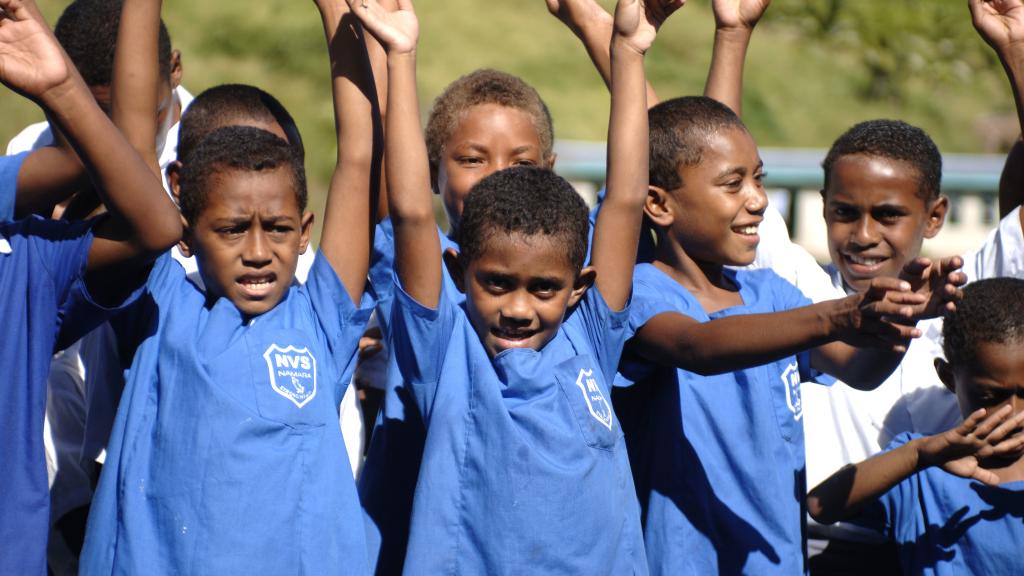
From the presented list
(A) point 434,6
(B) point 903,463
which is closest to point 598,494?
(B) point 903,463

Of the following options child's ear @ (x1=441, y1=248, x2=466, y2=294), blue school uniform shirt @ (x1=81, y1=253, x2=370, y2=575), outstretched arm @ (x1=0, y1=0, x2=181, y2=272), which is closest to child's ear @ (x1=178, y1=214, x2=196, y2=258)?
blue school uniform shirt @ (x1=81, y1=253, x2=370, y2=575)

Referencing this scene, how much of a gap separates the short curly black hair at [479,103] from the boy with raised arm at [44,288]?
100cm

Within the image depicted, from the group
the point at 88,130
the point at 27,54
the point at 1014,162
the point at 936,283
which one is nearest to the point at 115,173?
the point at 88,130

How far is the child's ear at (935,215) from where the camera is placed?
390cm

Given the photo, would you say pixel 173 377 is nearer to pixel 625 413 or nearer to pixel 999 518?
pixel 625 413

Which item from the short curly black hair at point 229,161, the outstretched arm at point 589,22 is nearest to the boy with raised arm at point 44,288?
the short curly black hair at point 229,161

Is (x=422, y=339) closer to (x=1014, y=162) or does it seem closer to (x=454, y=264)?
(x=454, y=264)

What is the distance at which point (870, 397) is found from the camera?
3.77m

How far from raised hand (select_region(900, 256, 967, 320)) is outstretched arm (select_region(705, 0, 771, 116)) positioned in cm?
139

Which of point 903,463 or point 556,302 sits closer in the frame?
point 556,302

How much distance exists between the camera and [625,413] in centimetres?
335

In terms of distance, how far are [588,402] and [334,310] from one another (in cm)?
64

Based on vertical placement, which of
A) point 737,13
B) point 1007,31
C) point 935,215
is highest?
point 737,13

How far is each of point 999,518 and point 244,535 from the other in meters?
1.93
